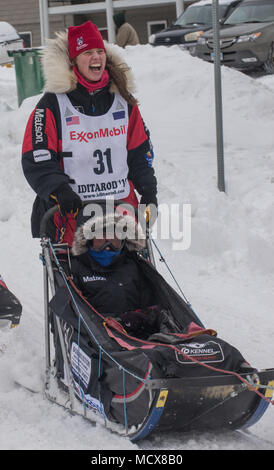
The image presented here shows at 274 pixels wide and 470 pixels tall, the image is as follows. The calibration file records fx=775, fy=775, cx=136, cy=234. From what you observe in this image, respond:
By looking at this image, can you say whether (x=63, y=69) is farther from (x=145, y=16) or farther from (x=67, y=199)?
(x=145, y=16)

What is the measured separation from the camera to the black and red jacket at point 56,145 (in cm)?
420

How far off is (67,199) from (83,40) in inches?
36.8

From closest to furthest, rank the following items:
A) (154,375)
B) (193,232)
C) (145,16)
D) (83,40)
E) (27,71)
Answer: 1. (154,375)
2. (83,40)
3. (193,232)
4. (27,71)
5. (145,16)

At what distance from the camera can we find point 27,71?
11.4 m

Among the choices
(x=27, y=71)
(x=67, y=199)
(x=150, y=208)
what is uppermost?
(x=67, y=199)

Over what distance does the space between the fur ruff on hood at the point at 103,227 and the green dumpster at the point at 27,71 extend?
7.71 meters

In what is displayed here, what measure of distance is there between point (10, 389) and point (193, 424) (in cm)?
127

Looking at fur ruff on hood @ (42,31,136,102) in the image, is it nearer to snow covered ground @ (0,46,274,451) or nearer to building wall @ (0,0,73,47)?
snow covered ground @ (0,46,274,451)

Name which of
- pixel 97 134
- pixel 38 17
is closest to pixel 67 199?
pixel 97 134

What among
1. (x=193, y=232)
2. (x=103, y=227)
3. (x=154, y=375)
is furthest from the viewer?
(x=193, y=232)

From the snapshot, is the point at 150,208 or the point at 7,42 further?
the point at 7,42

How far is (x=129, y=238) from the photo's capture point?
4125mm
